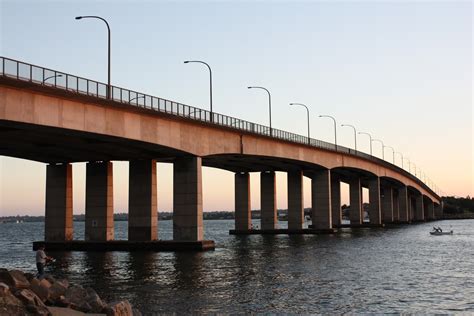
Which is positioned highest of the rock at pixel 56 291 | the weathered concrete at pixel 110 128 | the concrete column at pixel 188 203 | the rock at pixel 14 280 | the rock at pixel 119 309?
the weathered concrete at pixel 110 128

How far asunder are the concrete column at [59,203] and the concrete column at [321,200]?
40.1 metres

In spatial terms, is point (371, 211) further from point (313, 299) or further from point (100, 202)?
point (313, 299)

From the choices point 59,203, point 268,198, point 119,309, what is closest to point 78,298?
point 119,309

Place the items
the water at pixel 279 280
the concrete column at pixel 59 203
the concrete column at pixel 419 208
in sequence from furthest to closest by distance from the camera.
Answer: the concrete column at pixel 419 208, the concrete column at pixel 59 203, the water at pixel 279 280

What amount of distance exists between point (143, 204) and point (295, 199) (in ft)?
127

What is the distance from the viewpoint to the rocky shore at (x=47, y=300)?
61.3 feet

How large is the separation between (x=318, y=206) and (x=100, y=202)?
129 feet

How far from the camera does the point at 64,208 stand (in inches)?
2547

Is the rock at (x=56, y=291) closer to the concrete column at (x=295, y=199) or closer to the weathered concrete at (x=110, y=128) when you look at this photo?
the weathered concrete at (x=110, y=128)

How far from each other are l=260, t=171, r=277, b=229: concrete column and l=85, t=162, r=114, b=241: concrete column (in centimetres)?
3679

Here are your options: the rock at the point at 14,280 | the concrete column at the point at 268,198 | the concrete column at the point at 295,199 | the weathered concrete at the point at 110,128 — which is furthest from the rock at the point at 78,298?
the concrete column at the point at 268,198

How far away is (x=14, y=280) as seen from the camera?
22281 mm

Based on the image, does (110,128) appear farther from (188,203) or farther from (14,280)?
(14,280)

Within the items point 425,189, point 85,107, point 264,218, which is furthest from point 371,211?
point 85,107
